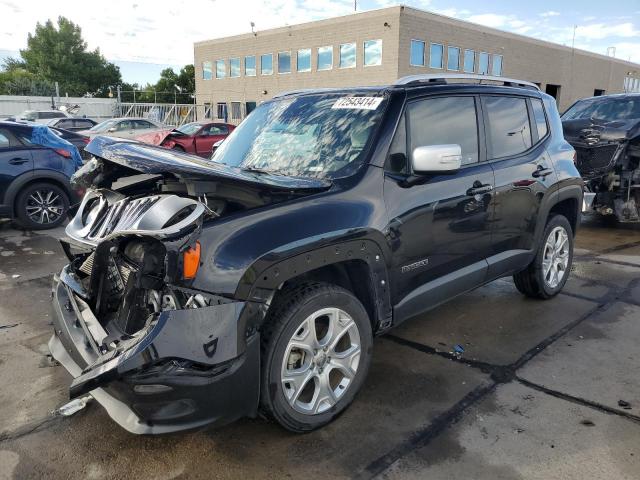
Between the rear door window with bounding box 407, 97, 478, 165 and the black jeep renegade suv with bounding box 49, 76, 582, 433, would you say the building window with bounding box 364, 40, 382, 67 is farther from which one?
the rear door window with bounding box 407, 97, 478, 165

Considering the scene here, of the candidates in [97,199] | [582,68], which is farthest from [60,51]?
[97,199]

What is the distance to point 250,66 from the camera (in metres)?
41.4

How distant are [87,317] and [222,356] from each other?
2.85 ft

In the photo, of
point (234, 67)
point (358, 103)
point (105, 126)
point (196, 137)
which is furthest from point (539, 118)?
point (234, 67)

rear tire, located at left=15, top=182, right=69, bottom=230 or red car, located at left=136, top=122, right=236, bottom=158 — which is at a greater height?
red car, located at left=136, top=122, right=236, bottom=158

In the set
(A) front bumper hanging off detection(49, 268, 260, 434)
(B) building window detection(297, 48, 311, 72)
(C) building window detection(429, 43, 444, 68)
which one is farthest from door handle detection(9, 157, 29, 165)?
(B) building window detection(297, 48, 311, 72)

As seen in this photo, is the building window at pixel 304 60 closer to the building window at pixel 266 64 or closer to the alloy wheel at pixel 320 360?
the building window at pixel 266 64

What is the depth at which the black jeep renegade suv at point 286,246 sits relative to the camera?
2.32m

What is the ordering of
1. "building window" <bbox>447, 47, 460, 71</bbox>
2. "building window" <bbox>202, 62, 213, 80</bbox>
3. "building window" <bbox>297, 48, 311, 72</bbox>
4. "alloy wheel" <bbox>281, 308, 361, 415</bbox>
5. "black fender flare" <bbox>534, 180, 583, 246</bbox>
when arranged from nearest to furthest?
"alloy wheel" <bbox>281, 308, 361, 415</bbox> < "black fender flare" <bbox>534, 180, 583, 246</bbox> < "building window" <bbox>447, 47, 460, 71</bbox> < "building window" <bbox>297, 48, 311, 72</bbox> < "building window" <bbox>202, 62, 213, 80</bbox>

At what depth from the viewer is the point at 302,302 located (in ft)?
8.71

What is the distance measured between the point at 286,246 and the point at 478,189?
1782 mm

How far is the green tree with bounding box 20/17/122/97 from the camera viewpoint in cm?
6812

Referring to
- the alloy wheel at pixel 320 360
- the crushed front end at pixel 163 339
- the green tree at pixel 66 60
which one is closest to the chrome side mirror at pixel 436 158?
the alloy wheel at pixel 320 360

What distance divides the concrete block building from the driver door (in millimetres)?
29797
